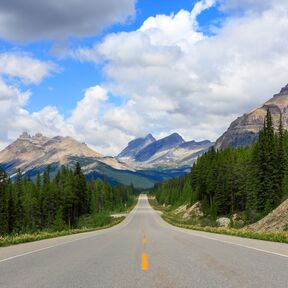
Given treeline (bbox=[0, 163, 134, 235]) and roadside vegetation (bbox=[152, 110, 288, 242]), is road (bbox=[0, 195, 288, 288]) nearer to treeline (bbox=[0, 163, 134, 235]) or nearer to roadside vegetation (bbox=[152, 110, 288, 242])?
roadside vegetation (bbox=[152, 110, 288, 242])

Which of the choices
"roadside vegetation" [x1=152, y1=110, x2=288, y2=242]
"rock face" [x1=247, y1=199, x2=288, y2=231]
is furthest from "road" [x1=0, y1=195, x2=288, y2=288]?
"rock face" [x1=247, y1=199, x2=288, y2=231]

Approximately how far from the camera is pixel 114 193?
17225 cm

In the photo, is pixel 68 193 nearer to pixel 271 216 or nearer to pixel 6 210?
pixel 6 210

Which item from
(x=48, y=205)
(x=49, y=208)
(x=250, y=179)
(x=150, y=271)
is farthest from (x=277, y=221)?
(x=49, y=208)

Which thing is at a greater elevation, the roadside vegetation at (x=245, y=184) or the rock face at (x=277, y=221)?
the roadside vegetation at (x=245, y=184)

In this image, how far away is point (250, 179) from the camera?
67750 mm

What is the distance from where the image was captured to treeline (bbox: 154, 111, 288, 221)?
6209 centimetres

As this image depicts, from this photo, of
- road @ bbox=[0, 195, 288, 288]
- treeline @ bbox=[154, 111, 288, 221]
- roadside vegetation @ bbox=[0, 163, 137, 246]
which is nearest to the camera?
road @ bbox=[0, 195, 288, 288]

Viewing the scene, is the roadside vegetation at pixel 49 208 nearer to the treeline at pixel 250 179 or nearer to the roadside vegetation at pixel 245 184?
the roadside vegetation at pixel 245 184

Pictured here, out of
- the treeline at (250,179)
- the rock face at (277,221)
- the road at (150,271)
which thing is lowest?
the rock face at (277,221)

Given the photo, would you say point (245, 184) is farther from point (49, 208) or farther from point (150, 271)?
point (150, 271)

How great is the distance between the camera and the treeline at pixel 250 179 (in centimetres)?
6209

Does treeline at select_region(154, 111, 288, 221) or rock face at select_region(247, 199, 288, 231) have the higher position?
treeline at select_region(154, 111, 288, 221)

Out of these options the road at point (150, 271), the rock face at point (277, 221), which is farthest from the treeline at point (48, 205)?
the road at point (150, 271)
